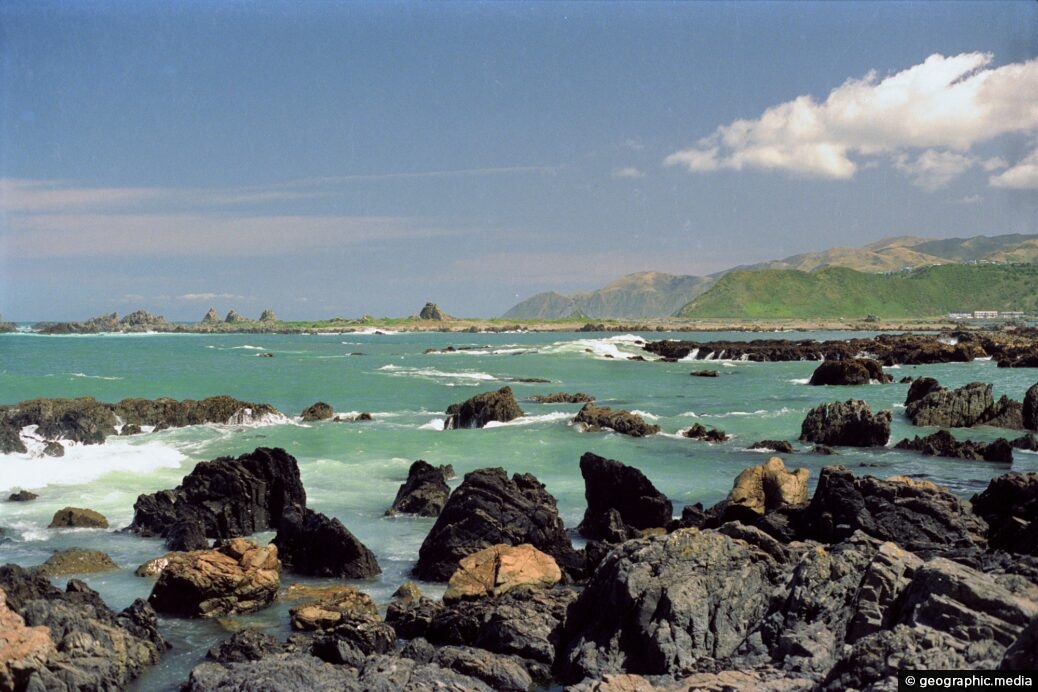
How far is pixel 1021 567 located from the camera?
970 cm

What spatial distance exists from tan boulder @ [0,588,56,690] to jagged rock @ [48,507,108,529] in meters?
9.19

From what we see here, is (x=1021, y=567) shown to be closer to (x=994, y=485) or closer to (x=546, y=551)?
(x=994, y=485)

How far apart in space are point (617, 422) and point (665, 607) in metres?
25.1

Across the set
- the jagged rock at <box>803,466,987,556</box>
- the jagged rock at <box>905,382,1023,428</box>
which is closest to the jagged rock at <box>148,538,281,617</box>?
the jagged rock at <box>803,466,987,556</box>

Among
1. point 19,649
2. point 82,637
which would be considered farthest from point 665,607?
point 19,649

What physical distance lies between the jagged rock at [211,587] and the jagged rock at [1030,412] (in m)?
30.9

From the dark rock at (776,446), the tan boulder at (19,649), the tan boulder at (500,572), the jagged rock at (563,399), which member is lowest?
the dark rock at (776,446)

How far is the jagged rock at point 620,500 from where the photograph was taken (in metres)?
18.0

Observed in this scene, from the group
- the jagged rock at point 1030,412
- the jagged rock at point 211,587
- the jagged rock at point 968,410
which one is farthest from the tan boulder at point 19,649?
the jagged rock at point 1030,412

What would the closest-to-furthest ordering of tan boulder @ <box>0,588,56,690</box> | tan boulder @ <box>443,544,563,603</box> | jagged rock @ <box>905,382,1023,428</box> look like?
1. tan boulder @ <box>0,588,56,690</box>
2. tan boulder @ <box>443,544,563,603</box>
3. jagged rock @ <box>905,382,1023,428</box>

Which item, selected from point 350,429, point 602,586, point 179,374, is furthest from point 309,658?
point 179,374

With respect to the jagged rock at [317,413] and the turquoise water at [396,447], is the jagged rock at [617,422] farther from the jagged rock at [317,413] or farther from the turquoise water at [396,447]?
the jagged rock at [317,413]

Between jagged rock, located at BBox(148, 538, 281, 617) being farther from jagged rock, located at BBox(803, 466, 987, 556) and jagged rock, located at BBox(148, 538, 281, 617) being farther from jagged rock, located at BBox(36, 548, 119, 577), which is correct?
jagged rock, located at BBox(803, 466, 987, 556)

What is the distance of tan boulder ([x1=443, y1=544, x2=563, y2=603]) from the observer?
12.8 m
